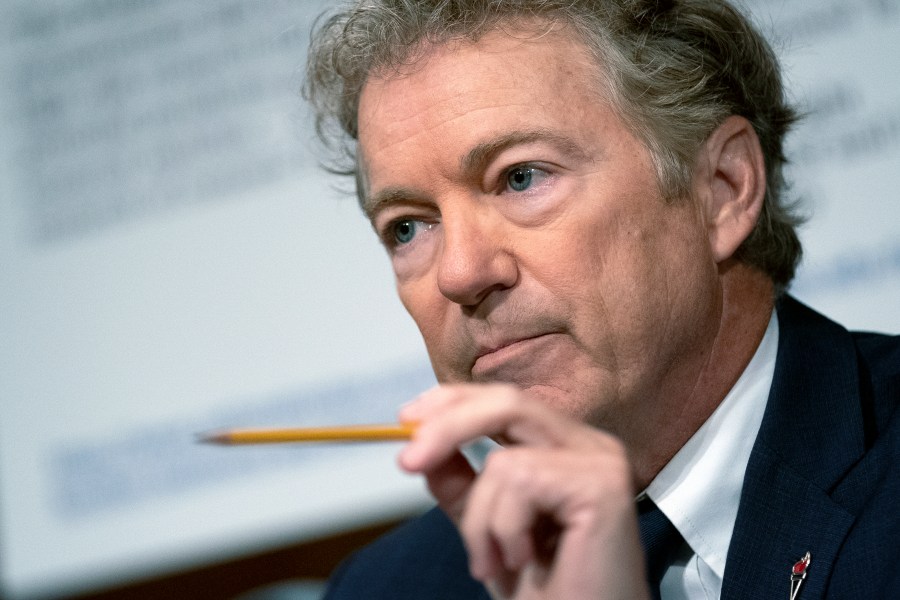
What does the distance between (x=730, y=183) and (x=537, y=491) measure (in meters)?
0.88

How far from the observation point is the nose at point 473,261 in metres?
1.56

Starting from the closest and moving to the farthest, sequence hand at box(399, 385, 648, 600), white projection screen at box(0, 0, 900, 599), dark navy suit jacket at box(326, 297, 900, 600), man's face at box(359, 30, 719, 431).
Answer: hand at box(399, 385, 648, 600) < dark navy suit jacket at box(326, 297, 900, 600) < man's face at box(359, 30, 719, 431) < white projection screen at box(0, 0, 900, 599)

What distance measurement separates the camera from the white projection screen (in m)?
2.98

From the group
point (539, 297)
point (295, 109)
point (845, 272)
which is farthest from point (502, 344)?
point (295, 109)

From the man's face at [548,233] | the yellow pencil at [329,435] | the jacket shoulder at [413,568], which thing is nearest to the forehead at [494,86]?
the man's face at [548,233]

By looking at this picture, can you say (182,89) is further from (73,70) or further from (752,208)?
(752,208)

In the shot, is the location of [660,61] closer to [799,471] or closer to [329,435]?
[799,471]

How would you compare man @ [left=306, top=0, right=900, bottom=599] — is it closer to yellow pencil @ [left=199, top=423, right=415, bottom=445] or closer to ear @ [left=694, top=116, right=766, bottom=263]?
ear @ [left=694, top=116, right=766, bottom=263]

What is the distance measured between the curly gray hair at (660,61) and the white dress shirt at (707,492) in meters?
0.30

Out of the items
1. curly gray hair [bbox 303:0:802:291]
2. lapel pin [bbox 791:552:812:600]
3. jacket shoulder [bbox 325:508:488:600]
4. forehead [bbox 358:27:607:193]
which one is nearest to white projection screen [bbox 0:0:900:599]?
jacket shoulder [bbox 325:508:488:600]

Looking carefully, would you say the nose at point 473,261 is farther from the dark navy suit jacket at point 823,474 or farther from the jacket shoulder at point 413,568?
the jacket shoulder at point 413,568

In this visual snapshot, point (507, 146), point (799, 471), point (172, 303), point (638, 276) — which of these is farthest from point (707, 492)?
point (172, 303)

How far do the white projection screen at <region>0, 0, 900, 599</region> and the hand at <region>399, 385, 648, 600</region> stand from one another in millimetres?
1699

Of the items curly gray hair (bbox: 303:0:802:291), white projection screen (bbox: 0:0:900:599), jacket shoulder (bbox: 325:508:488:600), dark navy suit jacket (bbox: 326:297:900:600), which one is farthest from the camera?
white projection screen (bbox: 0:0:900:599)
